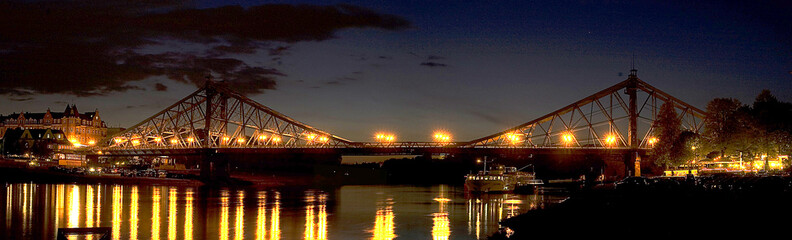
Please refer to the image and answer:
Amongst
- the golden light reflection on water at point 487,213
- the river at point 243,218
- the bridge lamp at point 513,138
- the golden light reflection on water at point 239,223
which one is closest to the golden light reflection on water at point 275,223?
the river at point 243,218

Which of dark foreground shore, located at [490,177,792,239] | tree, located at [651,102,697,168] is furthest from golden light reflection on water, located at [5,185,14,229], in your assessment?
tree, located at [651,102,697,168]

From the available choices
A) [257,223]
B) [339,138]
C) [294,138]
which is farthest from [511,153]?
[257,223]

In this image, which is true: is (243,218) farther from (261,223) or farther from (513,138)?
(513,138)

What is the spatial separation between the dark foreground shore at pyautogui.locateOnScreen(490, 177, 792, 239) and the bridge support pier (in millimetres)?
92659

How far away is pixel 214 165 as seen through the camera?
134m

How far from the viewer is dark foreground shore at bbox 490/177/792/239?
29047 mm

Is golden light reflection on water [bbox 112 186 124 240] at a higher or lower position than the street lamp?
lower

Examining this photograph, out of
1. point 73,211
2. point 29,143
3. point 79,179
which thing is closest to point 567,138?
point 79,179

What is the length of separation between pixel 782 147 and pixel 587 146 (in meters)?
56.9

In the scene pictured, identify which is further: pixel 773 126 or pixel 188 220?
pixel 773 126

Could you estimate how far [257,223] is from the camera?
48.4m

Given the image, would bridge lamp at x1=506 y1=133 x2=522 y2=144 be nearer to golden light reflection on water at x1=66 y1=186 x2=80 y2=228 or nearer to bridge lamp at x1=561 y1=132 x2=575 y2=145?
bridge lamp at x1=561 y1=132 x2=575 y2=145

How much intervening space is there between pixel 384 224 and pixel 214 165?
8895 centimetres

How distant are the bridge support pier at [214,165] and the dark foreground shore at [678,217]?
92659 millimetres
